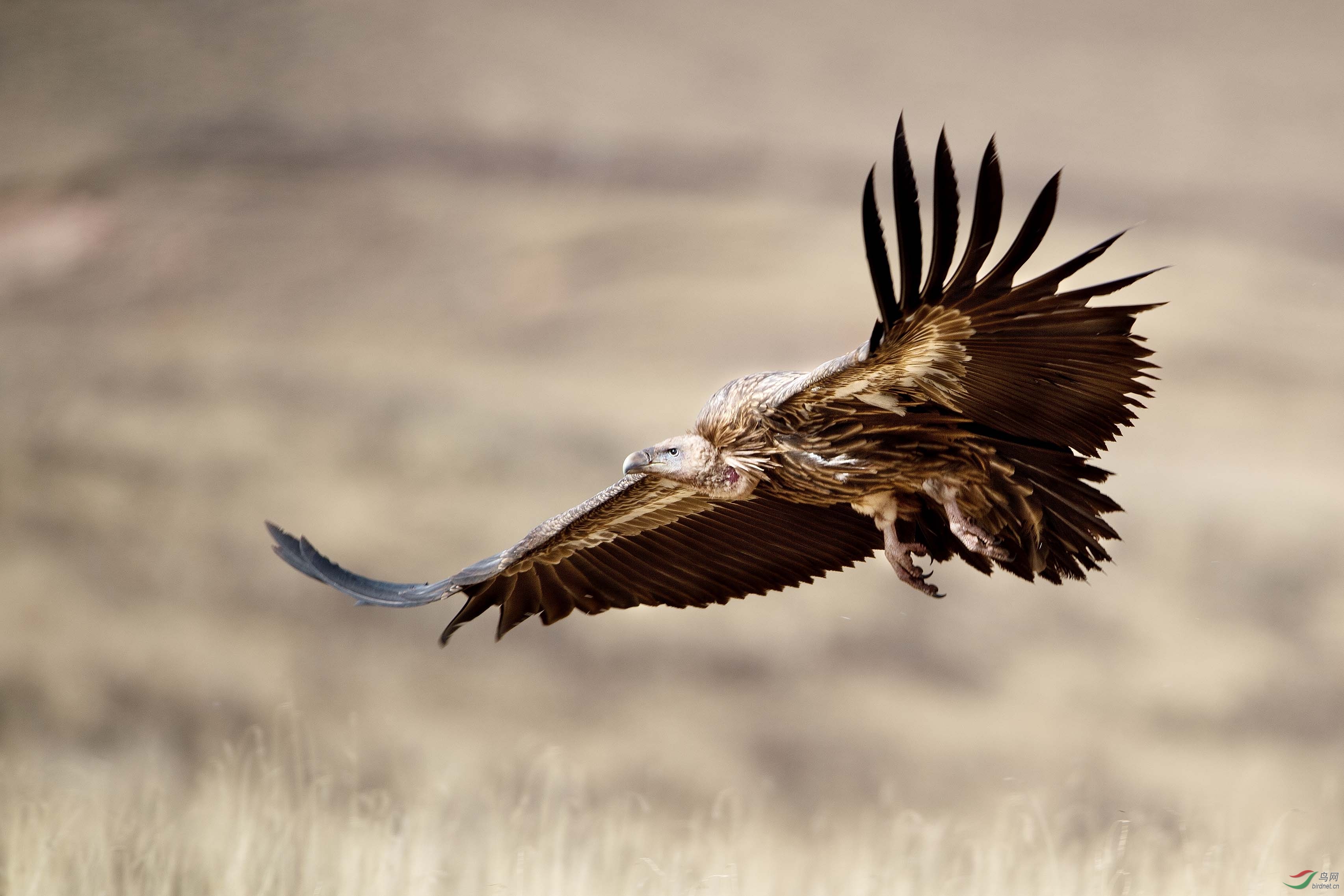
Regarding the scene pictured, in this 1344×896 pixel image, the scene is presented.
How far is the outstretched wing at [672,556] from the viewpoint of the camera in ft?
18.3


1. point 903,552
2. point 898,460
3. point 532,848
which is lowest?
point 532,848

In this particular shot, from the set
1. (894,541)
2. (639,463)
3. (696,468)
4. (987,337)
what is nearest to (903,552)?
(894,541)

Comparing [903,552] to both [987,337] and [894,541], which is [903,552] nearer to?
[894,541]

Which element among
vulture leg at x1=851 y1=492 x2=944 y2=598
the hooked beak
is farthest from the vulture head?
vulture leg at x1=851 y1=492 x2=944 y2=598

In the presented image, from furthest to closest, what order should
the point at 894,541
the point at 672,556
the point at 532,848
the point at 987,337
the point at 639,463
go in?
the point at 532,848
the point at 672,556
the point at 894,541
the point at 639,463
the point at 987,337

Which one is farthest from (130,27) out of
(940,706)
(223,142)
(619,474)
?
(940,706)

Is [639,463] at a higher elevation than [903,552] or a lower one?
higher

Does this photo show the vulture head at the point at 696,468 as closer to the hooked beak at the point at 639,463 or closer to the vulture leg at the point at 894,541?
the hooked beak at the point at 639,463

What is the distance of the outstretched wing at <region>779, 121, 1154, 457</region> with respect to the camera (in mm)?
3438

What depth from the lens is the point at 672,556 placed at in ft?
19.3

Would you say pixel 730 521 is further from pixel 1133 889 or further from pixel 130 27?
pixel 130 27

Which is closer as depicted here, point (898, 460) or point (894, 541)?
point (898, 460)

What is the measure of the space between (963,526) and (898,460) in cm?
41

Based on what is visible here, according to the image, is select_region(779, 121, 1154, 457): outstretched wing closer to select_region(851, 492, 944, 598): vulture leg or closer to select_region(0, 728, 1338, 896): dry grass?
select_region(851, 492, 944, 598): vulture leg
